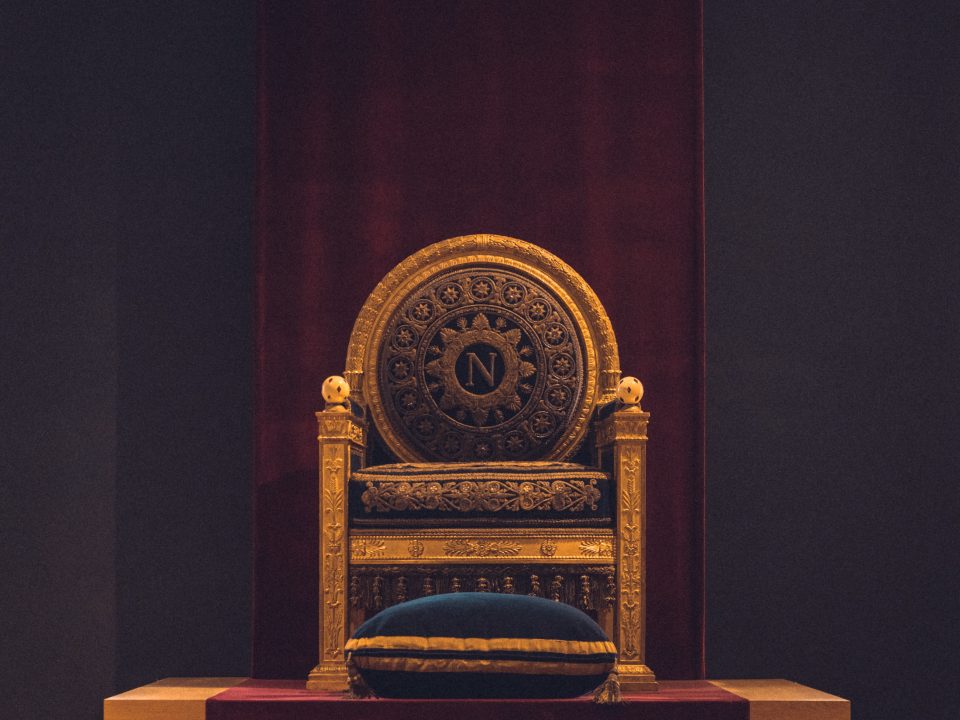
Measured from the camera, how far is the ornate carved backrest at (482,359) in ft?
10.9

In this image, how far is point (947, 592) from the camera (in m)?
3.65

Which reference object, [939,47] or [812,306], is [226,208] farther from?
[939,47]

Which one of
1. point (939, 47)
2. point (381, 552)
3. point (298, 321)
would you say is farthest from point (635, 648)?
point (939, 47)

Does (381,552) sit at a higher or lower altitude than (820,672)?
higher

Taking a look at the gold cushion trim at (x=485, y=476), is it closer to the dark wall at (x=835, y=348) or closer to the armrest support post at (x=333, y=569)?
the armrest support post at (x=333, y=569)

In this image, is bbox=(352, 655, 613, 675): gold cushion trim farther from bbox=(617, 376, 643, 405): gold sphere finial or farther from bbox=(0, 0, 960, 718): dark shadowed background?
bbox=(0, 0, 960, 718): dark shadowed background

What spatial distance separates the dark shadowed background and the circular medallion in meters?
0.61

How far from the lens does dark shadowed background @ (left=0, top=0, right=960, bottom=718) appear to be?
3.64 metres

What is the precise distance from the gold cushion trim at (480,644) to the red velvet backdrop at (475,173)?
51.3 inches

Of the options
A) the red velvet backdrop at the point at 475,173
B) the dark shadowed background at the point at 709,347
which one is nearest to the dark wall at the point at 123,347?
the dark shadowed background at the point at 709,347

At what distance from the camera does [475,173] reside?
369cm

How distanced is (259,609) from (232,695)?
0.69 metres

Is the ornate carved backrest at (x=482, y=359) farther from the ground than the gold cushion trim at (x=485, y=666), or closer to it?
farther from the ground

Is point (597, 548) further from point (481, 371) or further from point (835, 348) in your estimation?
point (835, 348)
